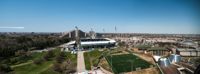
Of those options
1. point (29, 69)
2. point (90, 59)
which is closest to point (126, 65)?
point (90, 59)

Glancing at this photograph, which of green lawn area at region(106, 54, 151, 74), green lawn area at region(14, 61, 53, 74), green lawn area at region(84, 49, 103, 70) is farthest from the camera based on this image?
green lawn area at region(84, 49, 103, 70)

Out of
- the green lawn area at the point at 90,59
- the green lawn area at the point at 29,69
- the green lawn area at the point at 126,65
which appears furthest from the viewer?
the green lawn area at the point at 90,59

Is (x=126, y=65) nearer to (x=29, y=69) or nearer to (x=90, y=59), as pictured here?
(x=90, y=59)

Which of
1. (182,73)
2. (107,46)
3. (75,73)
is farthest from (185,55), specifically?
(107,46)

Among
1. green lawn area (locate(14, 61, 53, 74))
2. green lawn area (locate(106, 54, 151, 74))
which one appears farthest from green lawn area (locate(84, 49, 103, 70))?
green lawn area (locate(14, 61, 53, 74))

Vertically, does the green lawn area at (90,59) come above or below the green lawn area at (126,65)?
above

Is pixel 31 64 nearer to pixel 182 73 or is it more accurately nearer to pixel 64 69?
pixel 64 69

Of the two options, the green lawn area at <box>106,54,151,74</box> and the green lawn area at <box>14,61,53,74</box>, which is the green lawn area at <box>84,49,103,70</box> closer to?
the green lawn area at <box>106,54,151,74</box>

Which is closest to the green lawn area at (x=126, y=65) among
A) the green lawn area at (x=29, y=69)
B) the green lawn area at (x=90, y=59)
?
the green lawn area at (x=90, y=59)

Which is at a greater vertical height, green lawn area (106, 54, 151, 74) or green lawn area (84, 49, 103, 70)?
green lawn area (84, 49, 103, 70)

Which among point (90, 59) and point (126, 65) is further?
point (90, 59)

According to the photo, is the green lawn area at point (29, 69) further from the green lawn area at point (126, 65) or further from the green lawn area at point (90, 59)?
the green lawn area at point (126, 65)

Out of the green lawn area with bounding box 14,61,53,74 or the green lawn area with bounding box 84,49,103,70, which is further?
the green lawn area with bounding box 84,49,103,70
